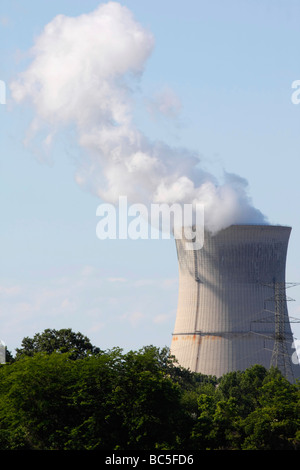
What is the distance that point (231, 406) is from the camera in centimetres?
3538

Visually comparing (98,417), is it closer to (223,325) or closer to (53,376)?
(53,376)

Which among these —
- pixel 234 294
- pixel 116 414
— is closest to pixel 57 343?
pixel 234 294

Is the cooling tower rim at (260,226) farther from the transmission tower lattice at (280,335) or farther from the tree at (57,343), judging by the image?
the tree at (57,343)

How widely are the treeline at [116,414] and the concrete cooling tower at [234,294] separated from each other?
18476 mm

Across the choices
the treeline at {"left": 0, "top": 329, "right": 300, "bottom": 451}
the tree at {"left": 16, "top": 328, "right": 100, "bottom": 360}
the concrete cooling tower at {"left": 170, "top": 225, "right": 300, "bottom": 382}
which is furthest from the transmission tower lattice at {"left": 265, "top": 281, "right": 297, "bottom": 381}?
the treeline at {"left": 0, "top": 329, "right": 300, "bottom": 451}

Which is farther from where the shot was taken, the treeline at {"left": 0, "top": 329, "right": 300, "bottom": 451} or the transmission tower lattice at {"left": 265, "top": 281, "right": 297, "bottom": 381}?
the transmission tower lattice at {"left": 265, "top": 281, "right": 297, "bottom": 381}

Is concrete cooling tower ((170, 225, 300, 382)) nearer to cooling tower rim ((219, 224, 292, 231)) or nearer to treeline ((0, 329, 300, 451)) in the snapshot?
cooling tower rim ((219, 224, 292, 231))

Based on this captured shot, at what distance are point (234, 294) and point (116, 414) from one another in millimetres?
22313

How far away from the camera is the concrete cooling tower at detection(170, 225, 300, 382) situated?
173ft

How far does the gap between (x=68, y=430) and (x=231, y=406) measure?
22.3 ft

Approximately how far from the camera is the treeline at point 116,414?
31016mm

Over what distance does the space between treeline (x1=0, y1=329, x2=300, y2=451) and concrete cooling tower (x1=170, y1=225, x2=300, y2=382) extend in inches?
727
